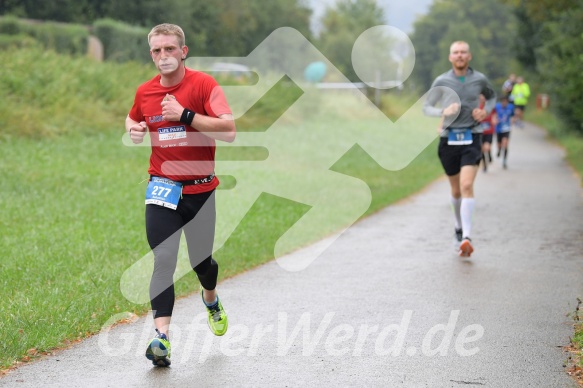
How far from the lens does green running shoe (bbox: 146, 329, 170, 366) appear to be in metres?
5.93

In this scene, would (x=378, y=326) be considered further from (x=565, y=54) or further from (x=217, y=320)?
(x=565, y=54)

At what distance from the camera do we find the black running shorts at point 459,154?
36.2ft

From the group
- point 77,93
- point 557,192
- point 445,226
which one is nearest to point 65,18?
point 77,93

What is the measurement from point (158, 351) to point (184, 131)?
1327mm

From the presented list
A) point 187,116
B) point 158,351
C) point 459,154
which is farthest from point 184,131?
point 459,154

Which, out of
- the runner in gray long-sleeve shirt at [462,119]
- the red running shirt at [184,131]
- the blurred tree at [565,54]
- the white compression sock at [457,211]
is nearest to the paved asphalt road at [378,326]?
the white compression sock at [457,211]

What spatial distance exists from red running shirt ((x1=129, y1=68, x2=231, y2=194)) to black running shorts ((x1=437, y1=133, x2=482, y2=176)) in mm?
5269

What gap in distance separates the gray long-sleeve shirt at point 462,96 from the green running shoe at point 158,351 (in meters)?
5.80

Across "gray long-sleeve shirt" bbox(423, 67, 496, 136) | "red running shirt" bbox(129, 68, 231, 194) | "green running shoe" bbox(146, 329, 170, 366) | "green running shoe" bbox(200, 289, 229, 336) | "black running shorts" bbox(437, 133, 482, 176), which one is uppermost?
"red running shirt" bbox(129, 68, 231, 194)

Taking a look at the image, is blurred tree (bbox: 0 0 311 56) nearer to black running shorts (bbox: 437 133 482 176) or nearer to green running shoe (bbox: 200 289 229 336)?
black running shorts (bbox: 437 133 482 176)

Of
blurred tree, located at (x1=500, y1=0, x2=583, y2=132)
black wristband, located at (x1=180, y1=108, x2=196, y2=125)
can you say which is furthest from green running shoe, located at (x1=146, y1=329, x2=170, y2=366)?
blurred tree, located at (x1=500, y1=0, x2=583, y2=132)

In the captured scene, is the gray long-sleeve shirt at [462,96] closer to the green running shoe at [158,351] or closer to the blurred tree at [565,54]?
the green running shoe at [158,351]

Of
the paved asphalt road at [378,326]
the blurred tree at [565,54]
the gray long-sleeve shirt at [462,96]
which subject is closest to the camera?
the paved asphalt road at [378,326]

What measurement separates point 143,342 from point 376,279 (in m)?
3.20
